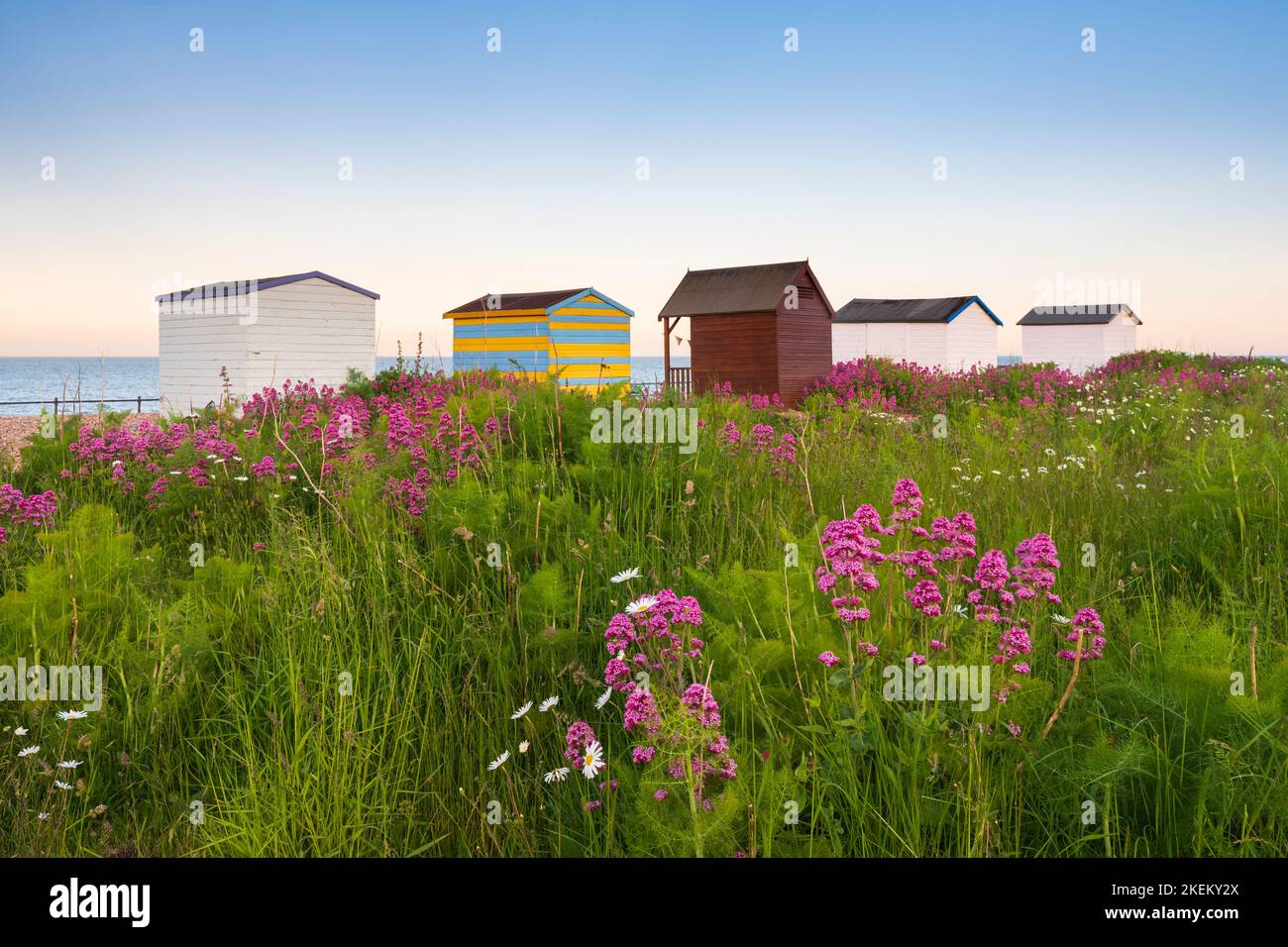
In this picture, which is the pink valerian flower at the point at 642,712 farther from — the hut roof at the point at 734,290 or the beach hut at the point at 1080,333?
the beach hut at the point at 1080,333

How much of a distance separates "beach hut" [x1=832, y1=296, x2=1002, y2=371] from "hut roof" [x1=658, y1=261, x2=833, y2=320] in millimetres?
16274

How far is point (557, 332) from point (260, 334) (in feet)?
27.4

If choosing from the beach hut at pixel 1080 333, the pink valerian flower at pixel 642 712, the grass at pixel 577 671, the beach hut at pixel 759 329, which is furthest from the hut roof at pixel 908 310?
the pink valerian flower at pixel 642 712

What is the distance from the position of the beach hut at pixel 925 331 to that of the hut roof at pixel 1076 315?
8025mm

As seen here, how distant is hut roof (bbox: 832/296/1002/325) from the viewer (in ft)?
132

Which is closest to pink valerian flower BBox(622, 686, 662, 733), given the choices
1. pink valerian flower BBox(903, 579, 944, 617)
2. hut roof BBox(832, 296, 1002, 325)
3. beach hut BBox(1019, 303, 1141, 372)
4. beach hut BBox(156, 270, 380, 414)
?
pink valerian flower BBox(903, 579, 944, 617)

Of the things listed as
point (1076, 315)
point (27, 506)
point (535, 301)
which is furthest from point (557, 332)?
point (1076, 315)

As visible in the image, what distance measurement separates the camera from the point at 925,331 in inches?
1599

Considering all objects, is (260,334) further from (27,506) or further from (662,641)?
(662,641)

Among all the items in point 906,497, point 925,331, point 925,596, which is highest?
point 925,331

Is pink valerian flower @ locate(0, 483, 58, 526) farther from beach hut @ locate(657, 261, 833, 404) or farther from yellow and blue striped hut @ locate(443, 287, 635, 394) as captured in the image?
yellow and blue striped hut @ locate(443, 287, 635, 394)

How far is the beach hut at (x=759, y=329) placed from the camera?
76.7ft
